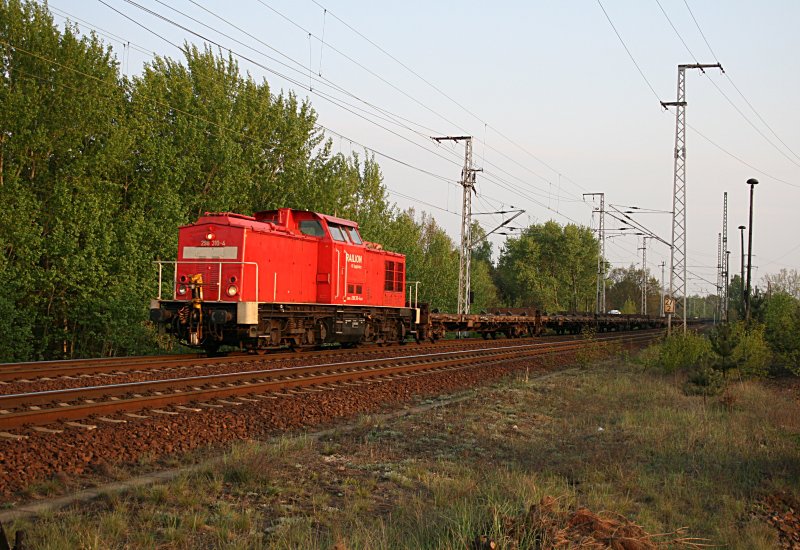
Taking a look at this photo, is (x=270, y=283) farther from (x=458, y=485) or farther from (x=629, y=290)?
(x=629, y=290)

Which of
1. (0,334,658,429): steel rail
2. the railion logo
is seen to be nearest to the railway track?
(0,334,658,429): steel rail

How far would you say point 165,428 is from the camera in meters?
8.54

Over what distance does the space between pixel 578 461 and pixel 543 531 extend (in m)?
3.37

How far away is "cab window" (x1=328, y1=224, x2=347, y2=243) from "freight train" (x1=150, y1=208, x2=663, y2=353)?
46 millimetres

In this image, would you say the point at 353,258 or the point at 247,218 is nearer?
the point at 247,218

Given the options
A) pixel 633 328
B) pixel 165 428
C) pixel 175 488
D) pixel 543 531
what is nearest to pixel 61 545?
pixel 175 488

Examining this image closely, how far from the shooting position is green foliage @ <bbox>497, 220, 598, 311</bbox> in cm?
8388

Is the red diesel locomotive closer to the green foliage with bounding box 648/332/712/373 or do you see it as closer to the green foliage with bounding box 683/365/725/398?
the green foliage with bounding box 648/332/712/373

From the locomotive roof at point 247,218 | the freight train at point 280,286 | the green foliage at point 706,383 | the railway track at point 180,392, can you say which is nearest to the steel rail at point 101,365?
the freight train at point 280,286

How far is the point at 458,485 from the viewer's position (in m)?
6.25

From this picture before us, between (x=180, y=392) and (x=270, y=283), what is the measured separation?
749 centimetres

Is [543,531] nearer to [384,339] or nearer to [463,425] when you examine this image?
[463,425]

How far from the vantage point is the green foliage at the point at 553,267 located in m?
83.9

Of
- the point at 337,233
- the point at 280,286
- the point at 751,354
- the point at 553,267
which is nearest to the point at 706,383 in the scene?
the point at 751,354
